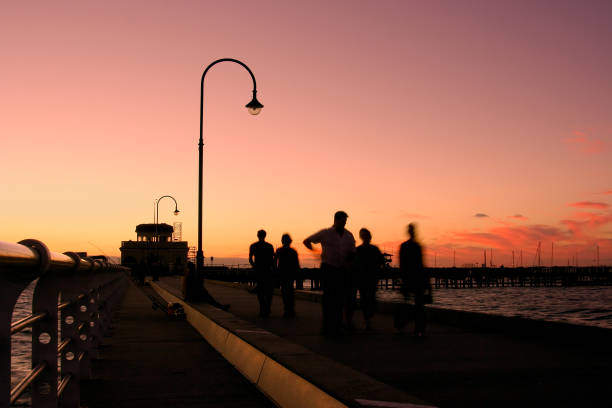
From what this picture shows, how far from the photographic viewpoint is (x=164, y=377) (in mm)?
7203

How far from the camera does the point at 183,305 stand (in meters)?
15.9

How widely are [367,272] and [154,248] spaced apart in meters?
91.4

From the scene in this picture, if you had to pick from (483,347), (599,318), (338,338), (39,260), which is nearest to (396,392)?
(39,260)

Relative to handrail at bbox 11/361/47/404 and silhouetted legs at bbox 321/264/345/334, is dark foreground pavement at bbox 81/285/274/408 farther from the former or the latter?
handrail at bbox 11/361/47/404

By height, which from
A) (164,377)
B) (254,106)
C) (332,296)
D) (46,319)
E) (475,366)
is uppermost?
(254,106)

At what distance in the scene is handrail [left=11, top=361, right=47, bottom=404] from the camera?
3.01 meters

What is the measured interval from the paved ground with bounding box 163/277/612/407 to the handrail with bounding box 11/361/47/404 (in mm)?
2923

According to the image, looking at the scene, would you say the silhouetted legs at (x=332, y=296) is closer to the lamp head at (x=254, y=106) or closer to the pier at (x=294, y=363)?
the pier at (x=294, y=363)

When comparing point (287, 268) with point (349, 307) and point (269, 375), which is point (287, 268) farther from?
point (269, 375)

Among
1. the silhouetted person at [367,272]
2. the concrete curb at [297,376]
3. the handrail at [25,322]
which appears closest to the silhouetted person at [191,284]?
the silhouetted person at [367,272]

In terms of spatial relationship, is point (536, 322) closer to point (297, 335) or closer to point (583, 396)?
point (297, 335)

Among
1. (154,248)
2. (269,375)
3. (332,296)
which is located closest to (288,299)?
(332,296)

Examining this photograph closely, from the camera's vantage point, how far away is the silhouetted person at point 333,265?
10.7 metres

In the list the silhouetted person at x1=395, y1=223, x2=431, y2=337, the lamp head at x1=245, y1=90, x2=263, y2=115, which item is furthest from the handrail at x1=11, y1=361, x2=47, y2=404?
the lamp head at x1=245, y1=90, x2=263, y2=115
